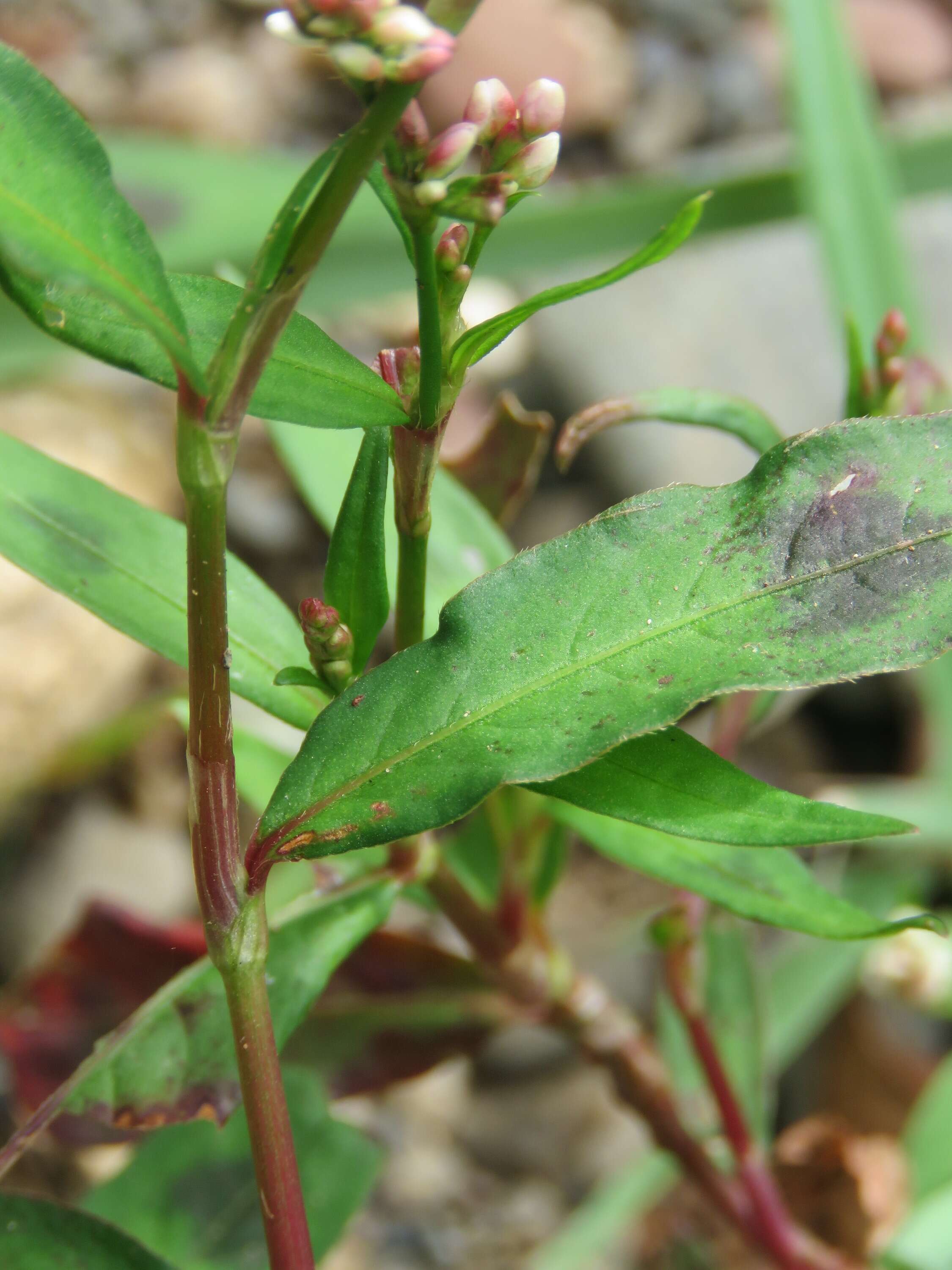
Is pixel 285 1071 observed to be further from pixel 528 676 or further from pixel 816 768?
pixel 816 768


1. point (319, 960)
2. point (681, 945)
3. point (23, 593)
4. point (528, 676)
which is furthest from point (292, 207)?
point (23, 593)

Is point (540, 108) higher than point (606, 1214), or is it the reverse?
point (540, 108)

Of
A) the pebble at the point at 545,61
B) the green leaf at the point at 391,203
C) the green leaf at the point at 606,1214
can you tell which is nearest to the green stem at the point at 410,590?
the green leaf at the point at 391,203

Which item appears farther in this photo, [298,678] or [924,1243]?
[924,1243]

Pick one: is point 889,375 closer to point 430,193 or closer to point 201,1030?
point 430,193

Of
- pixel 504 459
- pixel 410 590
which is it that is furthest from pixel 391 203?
pixel 504 459

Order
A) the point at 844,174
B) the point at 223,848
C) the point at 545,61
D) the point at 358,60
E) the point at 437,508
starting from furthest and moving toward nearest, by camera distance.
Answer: the point at 545,61 < the point at 844,174 < the point at 437,508 < the point at 223,848 < the point at 358,60
